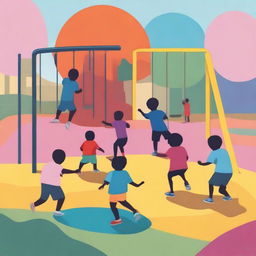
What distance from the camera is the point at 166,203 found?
267 inches

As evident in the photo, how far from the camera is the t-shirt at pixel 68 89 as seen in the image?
346 inches

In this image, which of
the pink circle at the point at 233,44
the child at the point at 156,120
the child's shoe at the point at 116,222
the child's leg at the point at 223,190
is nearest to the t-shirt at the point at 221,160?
the child's leg at the point at 223,190

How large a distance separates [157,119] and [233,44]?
→ 9.34 ft

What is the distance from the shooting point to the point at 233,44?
33.4 ft

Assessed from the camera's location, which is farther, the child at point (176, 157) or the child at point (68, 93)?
the child at point (68, 93)

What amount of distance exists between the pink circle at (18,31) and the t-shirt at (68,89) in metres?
0.93

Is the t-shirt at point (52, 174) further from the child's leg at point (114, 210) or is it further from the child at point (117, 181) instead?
the child's leg at point (114, 210)

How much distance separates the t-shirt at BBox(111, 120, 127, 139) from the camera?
8367mm

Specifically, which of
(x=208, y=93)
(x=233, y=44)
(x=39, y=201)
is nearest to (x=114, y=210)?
(x=39, y=201)

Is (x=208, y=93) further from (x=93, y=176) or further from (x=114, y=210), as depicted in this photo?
(x=114, y=210)

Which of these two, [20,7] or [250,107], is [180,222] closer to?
[250,107]

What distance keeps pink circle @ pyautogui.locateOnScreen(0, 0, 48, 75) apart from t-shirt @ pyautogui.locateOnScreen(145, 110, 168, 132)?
2.51m

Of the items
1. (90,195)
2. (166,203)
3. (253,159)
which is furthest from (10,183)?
(253,159)

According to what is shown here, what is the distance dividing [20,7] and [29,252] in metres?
4.84
